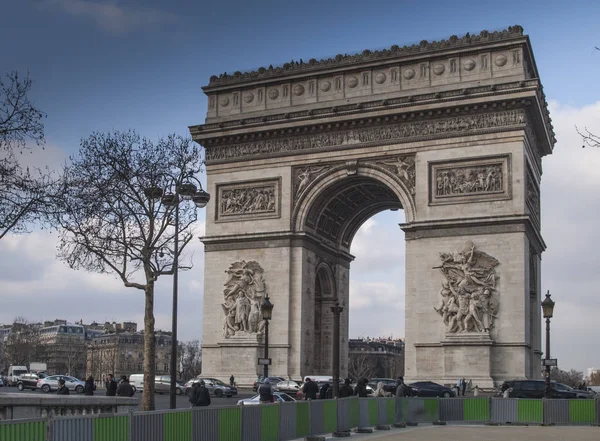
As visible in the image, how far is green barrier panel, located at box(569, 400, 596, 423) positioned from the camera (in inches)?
1047

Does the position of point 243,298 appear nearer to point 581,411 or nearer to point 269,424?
point 581,411

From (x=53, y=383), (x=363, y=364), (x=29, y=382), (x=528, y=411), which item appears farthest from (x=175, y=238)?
(x=363, y=364)

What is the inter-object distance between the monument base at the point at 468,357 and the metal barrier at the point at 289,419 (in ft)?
31.0

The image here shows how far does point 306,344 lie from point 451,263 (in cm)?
804

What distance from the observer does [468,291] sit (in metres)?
37.9

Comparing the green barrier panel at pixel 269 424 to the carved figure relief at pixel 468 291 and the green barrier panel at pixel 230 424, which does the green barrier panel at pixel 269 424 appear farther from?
the carved figure relief at pixel 468 291

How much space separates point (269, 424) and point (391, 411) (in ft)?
25.2

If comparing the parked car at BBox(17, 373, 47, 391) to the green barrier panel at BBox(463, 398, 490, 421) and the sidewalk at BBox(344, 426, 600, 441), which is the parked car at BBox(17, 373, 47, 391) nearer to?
the green barrier panel at BBox(463, 398, 490, 421)

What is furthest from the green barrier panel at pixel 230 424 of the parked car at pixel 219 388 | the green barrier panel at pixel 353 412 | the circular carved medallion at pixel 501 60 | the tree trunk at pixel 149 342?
the circular carved medallion at pixel 501 60

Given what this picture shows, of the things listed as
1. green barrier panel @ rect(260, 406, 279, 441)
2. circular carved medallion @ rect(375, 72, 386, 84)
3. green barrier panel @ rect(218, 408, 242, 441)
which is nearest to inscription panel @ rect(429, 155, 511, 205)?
circular carved medallion @ rect(375, 72, 386, 84)

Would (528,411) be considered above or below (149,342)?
below

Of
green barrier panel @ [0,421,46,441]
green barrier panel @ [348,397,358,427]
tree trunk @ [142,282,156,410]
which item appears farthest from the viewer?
tree trunk @ [142,282,156,410]

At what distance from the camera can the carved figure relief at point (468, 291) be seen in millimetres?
37469

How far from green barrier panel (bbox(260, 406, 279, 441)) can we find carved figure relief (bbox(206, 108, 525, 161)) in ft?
74.9
